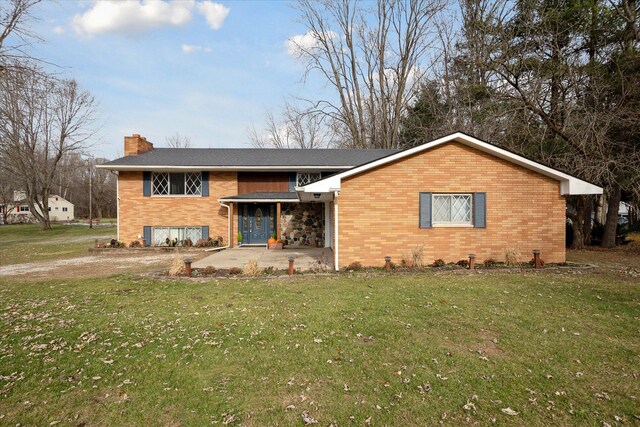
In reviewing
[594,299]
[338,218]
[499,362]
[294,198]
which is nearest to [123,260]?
[294,198]

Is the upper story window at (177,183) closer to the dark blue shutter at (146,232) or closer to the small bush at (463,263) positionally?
the dark blue shutter at (146,232)

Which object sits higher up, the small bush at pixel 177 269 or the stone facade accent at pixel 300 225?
the stone facade accent at pixel 300 225

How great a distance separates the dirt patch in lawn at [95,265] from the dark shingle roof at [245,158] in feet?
15.0

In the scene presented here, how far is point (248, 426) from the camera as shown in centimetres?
317

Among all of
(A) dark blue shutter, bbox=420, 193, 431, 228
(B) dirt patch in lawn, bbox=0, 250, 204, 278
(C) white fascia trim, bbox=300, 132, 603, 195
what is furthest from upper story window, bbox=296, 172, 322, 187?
(A) dark blue shutter, bbox=420, 193, 431, 228

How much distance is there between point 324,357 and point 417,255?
695 centimetres

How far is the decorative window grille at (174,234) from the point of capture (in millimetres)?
17484

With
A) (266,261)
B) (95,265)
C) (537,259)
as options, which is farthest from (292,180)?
(537,259)

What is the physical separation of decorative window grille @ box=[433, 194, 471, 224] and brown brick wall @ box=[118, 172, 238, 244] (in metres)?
10.9

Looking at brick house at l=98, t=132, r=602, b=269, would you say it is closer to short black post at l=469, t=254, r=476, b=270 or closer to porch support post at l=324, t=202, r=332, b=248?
short black post at l=469, t=254, r=476, b=270

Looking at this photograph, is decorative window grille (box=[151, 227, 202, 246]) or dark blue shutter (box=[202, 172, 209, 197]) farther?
dark blue shutter (box=[202, 172, 209, 197])

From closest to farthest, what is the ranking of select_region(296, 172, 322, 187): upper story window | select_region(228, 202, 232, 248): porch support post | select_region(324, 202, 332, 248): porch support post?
select_region(324, 202, 332, 248): porch support post, select_region(228, 202, 232, 248): porch support post, select_region(296, 172, 322, 187): upper story window

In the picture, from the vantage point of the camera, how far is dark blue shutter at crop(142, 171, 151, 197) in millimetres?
17359

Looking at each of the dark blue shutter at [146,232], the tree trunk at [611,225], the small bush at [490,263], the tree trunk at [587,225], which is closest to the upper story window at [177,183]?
the dark blue shutter at [146,232]
